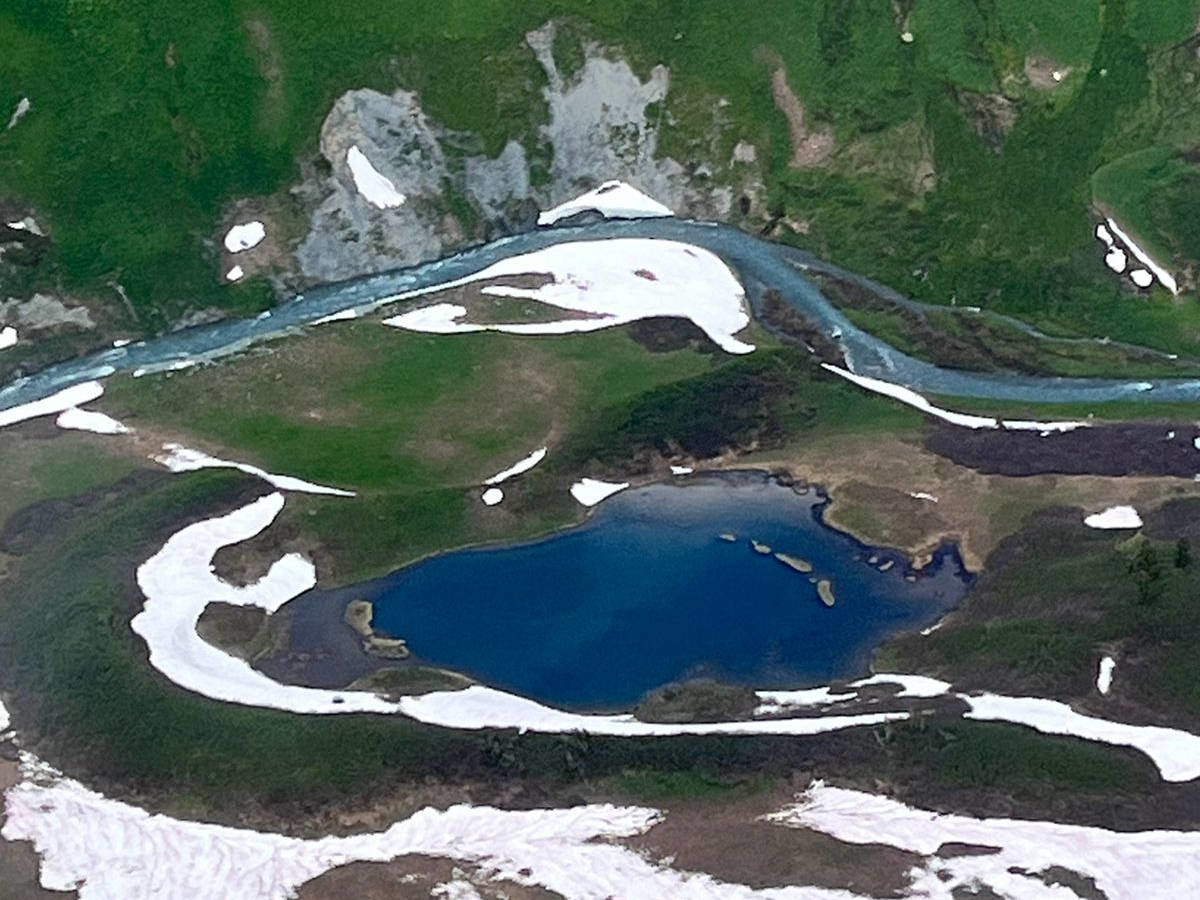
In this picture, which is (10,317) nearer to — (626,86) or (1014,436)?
(626,86)

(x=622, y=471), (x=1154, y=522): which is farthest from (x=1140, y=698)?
(x=622, y=471)

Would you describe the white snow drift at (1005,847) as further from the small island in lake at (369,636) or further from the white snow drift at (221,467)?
the white snow drift at (221,467)

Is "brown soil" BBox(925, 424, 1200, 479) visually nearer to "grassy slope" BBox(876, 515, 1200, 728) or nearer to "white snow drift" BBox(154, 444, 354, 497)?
"grassy slope" BBox(876, 515, 1200, 728)

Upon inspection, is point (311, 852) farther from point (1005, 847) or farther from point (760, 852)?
point (1005, 847)

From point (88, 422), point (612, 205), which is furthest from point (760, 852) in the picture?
point (612, 205)

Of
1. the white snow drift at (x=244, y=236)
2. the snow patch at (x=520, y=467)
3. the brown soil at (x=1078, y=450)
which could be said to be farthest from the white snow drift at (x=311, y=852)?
the white snow drift at (x=244, y=236)

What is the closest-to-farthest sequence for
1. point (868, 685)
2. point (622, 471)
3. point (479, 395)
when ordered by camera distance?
point (868, 685)
point (622, 471)
point (479, 395)
